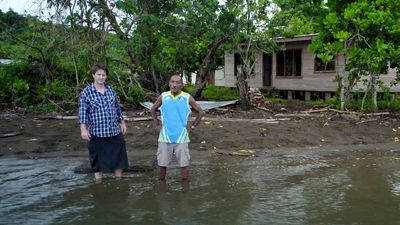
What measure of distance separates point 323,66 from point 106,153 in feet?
55.1

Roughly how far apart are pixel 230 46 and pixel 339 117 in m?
4.64

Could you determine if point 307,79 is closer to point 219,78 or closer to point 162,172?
point 219,78

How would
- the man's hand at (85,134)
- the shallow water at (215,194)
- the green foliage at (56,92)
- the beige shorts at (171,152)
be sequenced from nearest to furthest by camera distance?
the shallow water at (215,194) → the man's hand at (85,134) → the beige shorts at (171,152) → the green foliage at (56,92)

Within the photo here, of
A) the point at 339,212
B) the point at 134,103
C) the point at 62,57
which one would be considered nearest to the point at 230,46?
the point at 134,103

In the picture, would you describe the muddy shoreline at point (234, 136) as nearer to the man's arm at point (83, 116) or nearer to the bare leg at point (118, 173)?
the bare leg at point (118, 173)

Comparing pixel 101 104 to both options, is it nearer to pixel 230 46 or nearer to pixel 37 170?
pixel 37 170

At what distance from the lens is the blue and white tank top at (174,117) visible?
264 inches

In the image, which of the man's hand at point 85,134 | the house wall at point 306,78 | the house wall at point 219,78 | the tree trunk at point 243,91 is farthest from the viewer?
the house wall at point 219,78

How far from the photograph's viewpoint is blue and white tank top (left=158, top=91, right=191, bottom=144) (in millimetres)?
6711

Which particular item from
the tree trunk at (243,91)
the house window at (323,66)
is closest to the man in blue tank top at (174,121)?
the tree trunk at (243,91)

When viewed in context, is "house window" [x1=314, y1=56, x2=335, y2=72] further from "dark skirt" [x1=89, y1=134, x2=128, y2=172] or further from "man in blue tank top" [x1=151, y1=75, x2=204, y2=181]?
"dark skirt" [x1=89, y1=134, x2=128, y2=172]

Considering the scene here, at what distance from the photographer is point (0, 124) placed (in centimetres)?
1184

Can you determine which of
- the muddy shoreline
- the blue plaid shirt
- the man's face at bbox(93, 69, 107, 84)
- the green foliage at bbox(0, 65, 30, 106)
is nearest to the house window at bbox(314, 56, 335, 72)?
the muddy shoreline

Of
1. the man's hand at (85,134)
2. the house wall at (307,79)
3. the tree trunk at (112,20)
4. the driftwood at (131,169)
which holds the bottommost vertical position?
the driftwood at (131,169)
